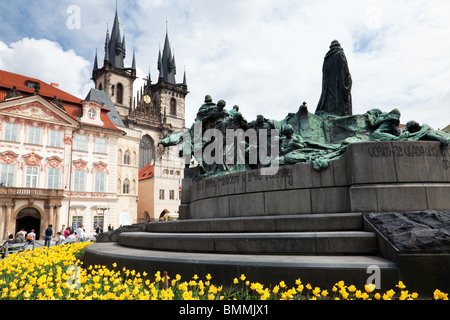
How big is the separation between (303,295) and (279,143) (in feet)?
17.0

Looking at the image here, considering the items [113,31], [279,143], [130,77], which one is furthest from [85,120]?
[113,31]

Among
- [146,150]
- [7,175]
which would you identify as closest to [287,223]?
[7,175]

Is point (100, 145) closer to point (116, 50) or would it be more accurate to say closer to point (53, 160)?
point (53, 160)

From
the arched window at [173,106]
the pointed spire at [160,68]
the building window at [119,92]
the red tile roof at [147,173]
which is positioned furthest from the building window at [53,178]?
the pointed spire at [160,68]

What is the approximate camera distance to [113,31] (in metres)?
80.9

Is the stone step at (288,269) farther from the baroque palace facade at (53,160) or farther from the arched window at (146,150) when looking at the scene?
the arched window at (146,150)

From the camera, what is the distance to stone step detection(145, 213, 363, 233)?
509 cm

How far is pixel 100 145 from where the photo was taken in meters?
34.5

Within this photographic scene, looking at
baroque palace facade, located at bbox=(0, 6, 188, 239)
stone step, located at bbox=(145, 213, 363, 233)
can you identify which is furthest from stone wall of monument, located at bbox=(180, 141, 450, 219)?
baroque palace facade, located at bbox=(0, 6, 188, 239)

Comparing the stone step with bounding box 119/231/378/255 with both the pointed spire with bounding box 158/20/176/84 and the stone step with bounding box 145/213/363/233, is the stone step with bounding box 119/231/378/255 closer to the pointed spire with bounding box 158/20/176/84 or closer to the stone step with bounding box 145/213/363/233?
the stone step with bounding box 145/213/363/233

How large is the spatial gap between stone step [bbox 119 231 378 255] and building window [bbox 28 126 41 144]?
29696 mm

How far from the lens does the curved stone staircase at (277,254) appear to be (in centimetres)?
363

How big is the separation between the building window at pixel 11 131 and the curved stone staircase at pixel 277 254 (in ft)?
91.9

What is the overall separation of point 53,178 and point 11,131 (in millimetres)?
5443
